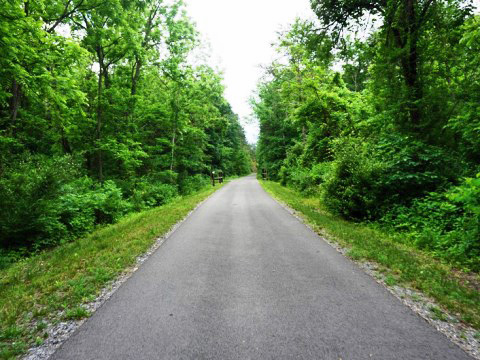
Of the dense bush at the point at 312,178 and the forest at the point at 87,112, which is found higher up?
the forest at the point at 87,112

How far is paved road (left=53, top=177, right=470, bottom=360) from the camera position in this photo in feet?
8.11

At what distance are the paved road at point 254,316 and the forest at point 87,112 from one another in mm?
4533

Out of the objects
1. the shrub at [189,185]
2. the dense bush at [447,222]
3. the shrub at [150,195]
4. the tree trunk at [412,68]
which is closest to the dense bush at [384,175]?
the dense bush at [447,222]

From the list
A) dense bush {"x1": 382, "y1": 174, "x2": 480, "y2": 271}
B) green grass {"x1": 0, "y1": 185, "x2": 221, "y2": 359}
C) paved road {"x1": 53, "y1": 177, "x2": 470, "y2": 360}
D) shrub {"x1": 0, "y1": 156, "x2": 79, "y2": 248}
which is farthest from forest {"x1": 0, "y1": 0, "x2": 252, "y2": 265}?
dense bush {"x1": 382, "y1": 174, "x2": 480, "y2": 271}

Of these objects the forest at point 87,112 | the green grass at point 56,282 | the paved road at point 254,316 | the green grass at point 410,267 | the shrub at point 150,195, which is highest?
the forest at point 87,112

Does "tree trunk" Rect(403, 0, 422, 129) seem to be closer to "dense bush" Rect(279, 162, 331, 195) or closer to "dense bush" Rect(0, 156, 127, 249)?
"dense bush" Rect(279, 162, 331, 195)

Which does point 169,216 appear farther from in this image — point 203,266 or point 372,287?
point 372,287

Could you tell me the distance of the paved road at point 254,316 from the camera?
2.47 metres

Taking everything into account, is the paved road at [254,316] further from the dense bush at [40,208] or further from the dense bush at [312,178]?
the dense bush at [312,178]

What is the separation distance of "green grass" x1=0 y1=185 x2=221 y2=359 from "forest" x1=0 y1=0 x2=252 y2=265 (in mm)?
1651

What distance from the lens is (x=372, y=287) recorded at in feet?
12.3

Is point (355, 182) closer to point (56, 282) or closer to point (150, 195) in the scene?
point (56, 282)

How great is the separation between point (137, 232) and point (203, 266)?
140 inches

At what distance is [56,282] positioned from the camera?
4.04 metres
